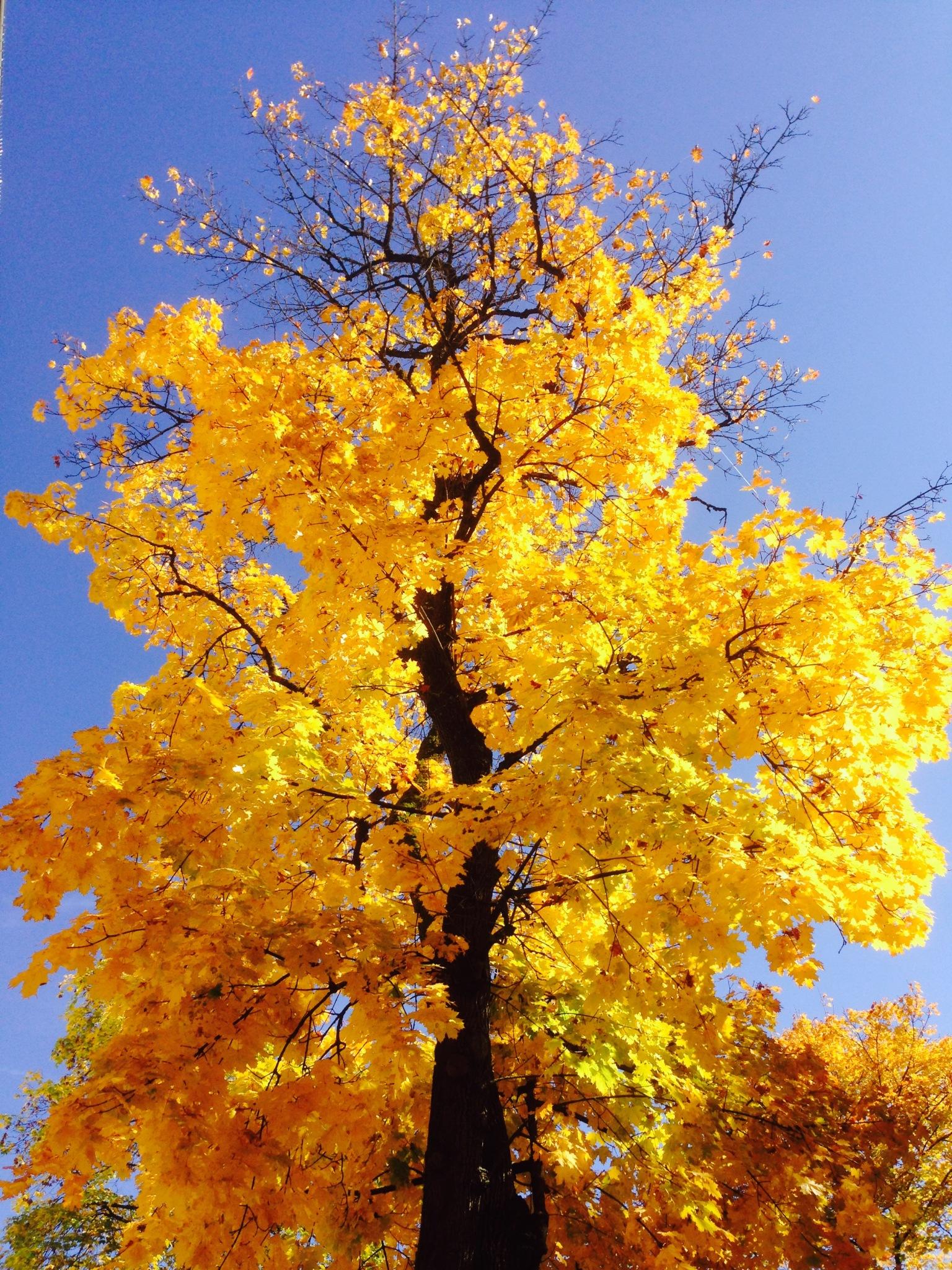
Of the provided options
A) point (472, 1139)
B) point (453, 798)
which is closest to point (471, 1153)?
point (472, 1139)

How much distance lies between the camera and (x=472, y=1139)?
4824 millimetres

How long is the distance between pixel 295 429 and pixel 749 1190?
8189 millimetres

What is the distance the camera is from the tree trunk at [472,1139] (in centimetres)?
446

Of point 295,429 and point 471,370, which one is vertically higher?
point 471,370

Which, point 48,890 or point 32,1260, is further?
point 32,1260

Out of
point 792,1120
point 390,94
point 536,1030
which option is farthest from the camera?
point 390,94

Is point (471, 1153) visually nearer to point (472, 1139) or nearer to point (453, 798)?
point (472, 1139)

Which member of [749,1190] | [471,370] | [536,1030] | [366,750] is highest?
[471,370]

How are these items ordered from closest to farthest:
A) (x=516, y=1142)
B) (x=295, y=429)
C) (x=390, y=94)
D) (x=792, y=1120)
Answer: (x=295, y=429)
(x=516, y=1142)
(x=792, y=1120)
(x=390, y=94)

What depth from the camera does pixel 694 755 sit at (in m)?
4.31

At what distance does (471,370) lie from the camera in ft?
19.7

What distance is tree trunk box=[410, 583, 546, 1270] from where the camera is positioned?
446 centimetres

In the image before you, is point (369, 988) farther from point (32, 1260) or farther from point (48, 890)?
point (32, 1260)

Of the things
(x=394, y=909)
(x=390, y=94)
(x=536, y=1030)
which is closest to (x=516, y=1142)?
(x=536, y=1030)
